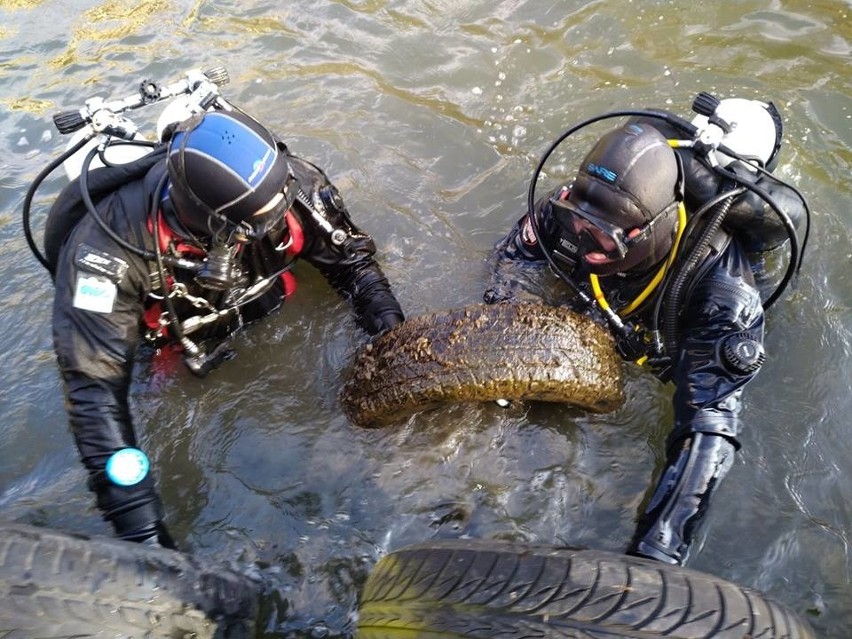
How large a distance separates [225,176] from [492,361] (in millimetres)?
1503

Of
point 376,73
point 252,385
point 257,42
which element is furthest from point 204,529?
point 257,42

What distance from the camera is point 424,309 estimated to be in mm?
4715

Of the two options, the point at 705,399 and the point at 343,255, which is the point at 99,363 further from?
the point at 705,399

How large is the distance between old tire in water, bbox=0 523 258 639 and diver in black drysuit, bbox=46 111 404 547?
1.44 ft

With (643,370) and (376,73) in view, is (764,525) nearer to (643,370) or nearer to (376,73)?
(643,370)

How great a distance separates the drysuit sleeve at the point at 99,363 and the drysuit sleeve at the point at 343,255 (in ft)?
3.66

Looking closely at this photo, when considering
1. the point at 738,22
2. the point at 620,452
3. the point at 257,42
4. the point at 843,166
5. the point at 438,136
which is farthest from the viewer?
the point at 257,42

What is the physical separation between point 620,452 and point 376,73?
14.2ft

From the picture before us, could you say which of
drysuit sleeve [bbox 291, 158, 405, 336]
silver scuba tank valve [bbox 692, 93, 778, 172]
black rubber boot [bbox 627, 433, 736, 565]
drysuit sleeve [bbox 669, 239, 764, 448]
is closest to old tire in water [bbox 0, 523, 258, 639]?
drysuit sleeve [bbox 291, 158, 405, 336]

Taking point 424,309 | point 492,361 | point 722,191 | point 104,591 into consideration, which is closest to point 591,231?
point 722,191

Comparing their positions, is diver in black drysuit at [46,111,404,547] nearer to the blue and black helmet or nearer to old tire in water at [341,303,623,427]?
the blue and black helmet

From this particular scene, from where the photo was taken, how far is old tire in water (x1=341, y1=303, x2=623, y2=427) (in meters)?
3.29

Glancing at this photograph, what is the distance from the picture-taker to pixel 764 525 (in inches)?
141

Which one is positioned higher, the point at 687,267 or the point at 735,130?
the point at 735,130
